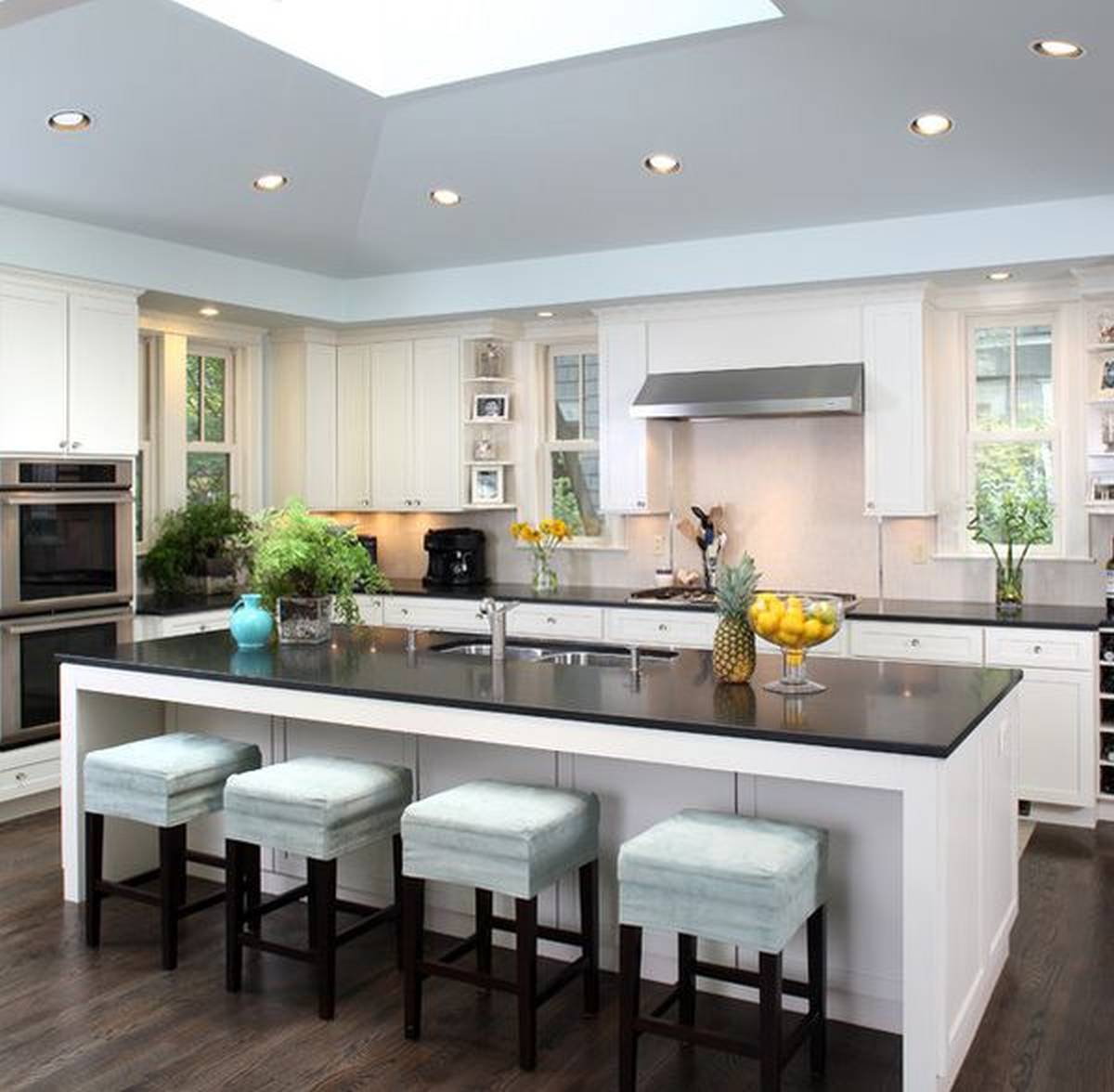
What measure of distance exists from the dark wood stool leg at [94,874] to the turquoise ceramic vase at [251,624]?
2.52 feet

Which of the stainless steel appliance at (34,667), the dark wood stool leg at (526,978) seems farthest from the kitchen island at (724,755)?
the stainless steel appliance at (34,667)

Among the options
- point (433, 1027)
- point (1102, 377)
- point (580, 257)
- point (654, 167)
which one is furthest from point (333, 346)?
point (433, 1027)

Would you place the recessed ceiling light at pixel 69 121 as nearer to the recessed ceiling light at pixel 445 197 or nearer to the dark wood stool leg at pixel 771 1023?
the recessed ceiling light at pixel 445 197

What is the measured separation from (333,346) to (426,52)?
2.96 meters

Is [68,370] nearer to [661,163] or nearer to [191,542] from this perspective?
[191,542]

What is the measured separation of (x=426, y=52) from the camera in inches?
188

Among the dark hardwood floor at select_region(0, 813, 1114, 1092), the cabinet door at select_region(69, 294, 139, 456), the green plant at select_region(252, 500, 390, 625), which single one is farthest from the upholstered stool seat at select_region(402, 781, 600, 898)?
the cabinet door at select_region(69, 294, 139, 456)

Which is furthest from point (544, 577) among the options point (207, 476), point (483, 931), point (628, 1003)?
point (628, 1003)

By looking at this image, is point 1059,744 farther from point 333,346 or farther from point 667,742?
point 333,346

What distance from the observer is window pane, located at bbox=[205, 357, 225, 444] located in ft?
23.6

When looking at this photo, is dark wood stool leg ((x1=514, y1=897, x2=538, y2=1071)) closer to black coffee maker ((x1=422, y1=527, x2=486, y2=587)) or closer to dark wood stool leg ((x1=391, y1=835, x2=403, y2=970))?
dark wood stool leg ((x1=391, y1=835, x2=403, y2=970))

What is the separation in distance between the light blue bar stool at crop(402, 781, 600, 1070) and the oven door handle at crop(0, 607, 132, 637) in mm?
Result: 2808

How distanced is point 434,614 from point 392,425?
4.16 ft

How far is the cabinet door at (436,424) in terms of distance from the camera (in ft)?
23.5
